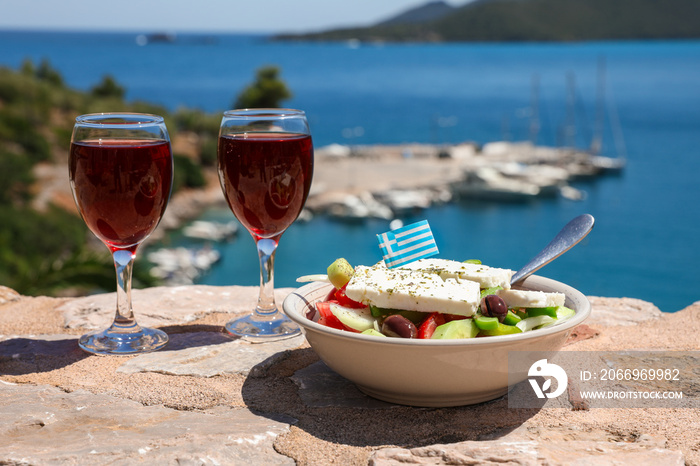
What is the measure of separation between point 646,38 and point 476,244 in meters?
135

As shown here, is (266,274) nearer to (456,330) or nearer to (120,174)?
(120,174)

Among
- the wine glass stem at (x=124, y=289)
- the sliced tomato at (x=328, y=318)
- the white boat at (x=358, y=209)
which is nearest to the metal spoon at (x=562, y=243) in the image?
the sliced tomato at (x=328, y=318)

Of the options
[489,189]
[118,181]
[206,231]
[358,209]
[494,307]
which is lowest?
[206,231]

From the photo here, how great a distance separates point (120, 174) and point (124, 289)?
408mm

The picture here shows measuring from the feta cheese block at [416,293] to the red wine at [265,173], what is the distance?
564mm

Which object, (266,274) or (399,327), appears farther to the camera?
(266,274)

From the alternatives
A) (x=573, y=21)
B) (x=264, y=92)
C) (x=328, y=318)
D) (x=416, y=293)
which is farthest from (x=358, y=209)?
(x=573, y=21)

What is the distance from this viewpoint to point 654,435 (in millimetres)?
1511

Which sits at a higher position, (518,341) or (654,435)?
(518,341)

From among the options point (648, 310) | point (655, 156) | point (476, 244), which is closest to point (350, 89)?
point (655, 156)

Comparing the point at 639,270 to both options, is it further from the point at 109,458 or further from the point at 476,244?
the point at 109,458

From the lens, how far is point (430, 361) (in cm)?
146

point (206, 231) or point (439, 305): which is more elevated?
point (439, 305)

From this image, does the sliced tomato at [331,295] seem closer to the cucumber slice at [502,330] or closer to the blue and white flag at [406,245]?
the blue and white flag at [406,245]
